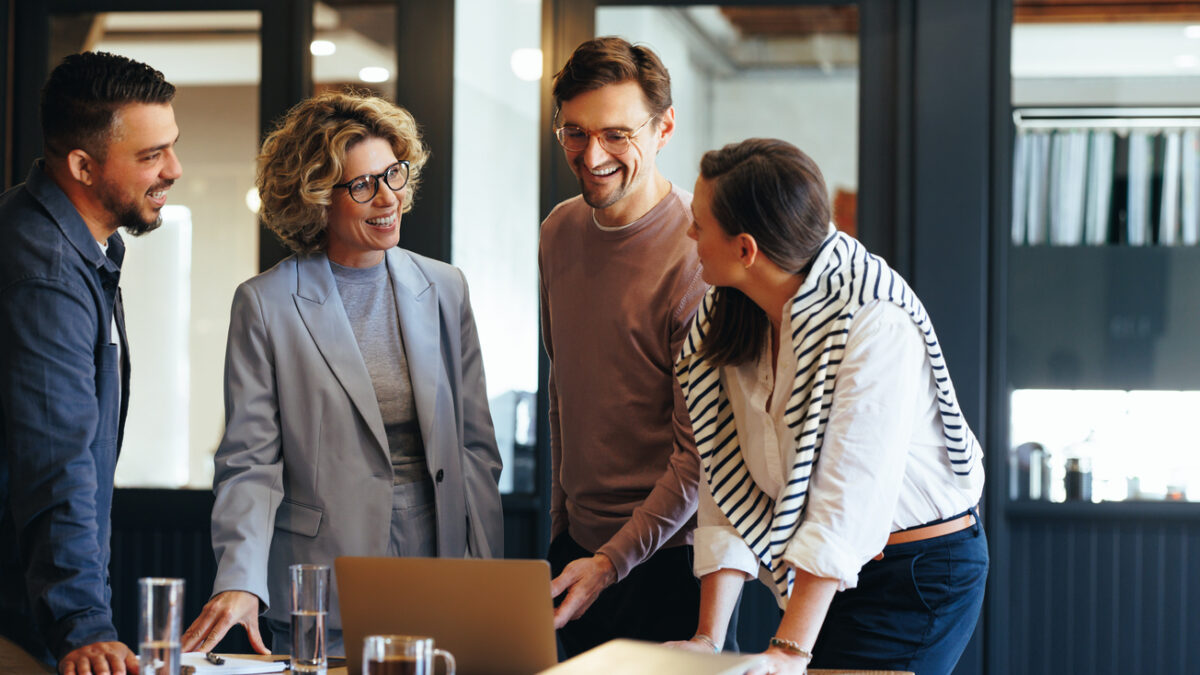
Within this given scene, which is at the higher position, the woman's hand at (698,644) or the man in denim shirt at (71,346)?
the man in denim shirt at (71,346)

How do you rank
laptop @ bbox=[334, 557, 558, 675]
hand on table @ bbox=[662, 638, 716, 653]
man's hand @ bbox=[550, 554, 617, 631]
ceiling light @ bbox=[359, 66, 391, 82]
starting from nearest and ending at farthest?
laptop @ bbox=[334, 557, 558, 675]
hand on table @ bbox=[662, 638, 716, 653]
man's hand @ bbox=[550, 554, 617, 631]
ceiling light @ bbox=[359, 66, 391, 82]

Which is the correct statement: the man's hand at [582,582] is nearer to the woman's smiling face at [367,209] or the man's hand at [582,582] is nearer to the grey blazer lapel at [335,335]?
the grey blazer lapel at [335,335]

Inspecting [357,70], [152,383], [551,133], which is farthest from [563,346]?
[152,383]

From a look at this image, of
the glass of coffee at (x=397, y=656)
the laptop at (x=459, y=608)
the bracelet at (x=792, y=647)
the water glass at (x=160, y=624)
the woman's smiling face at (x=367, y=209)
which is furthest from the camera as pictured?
the woman's smiling face at (x=367, y=209)

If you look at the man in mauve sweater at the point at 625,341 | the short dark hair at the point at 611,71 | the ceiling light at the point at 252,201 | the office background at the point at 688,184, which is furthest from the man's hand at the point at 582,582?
the ceiling light at the point at 252,201

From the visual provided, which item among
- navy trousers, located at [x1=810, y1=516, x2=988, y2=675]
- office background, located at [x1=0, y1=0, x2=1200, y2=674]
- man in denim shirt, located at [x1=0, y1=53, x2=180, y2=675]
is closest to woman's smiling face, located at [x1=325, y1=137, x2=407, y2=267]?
man in denim shirt, located at [x1=0, y1=53, x2=180, y2=675]

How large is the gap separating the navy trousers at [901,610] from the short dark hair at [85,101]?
54.2 inches

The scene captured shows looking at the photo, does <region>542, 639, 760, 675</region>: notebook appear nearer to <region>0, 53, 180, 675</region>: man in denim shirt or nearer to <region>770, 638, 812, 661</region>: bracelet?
<region>770, 638, 812, 661</region>: bracelet

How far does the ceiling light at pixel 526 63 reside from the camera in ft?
12.5

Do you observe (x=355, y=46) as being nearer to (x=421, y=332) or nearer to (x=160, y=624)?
(x=421, y=332)

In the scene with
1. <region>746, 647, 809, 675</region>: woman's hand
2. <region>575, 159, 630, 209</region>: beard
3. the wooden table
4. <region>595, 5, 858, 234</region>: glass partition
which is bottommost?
the wooden table

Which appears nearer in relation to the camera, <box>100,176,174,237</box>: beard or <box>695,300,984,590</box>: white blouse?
<box>695,300,984,590</box>: white blouse

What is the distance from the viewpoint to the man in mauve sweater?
7.00 ft

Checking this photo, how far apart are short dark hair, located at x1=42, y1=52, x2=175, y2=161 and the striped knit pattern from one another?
996 mm
